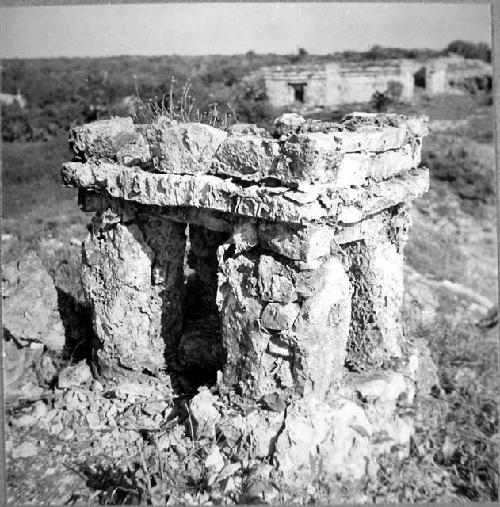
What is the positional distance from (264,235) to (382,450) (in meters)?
2.16

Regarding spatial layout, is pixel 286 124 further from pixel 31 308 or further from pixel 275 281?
pixel 31 308

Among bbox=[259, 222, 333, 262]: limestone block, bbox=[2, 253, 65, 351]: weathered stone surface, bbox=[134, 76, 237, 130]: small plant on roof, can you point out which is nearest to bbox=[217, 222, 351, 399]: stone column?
bbox=[259, 222, 333, 262]: limestone block

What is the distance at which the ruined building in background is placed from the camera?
23891 millimetres

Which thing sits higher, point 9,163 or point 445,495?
point 9,163

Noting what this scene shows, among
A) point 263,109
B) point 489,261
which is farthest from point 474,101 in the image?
point 489,261

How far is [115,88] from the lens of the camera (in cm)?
2269

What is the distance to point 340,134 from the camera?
4.82 metres

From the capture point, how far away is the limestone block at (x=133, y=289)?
5945 millimetres

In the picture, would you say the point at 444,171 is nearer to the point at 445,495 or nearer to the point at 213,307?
the point at 213,307

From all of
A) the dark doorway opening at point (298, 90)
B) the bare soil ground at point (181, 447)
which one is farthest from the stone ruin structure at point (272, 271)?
the dark doorway opening at point (298, 90)

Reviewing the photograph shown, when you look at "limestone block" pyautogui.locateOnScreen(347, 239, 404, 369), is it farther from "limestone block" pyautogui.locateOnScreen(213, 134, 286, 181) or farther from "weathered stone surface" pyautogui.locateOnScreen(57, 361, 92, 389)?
"weathered stone surface" pyautogui.locateOnScreen(57, 361, 92, 389)

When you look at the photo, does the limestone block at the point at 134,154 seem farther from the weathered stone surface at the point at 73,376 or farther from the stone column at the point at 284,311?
the weathered stone surface at the point at 73,376

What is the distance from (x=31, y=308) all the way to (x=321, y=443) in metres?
3.85

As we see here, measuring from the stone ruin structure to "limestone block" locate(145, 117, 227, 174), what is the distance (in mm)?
12
